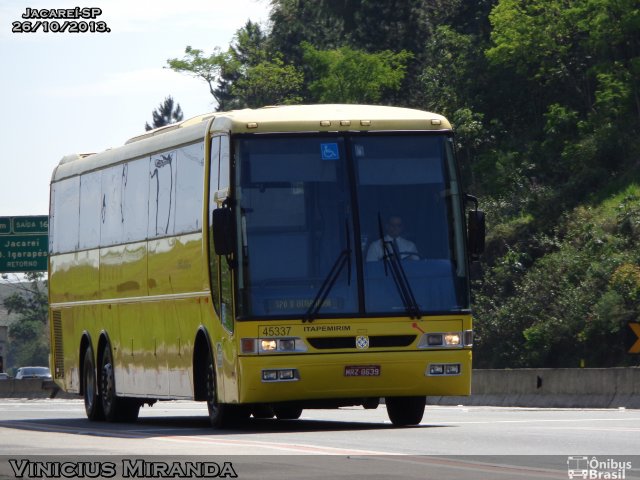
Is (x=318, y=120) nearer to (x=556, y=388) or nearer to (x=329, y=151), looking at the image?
(x=329, y=151)

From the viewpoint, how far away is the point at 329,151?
19906 millimetres

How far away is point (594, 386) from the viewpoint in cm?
2889

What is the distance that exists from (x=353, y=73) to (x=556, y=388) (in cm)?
5803

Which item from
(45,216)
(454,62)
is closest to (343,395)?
(45,216)

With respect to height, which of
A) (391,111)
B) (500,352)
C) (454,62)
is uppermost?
(454,62)

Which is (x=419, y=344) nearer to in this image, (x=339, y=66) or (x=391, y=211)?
(x=391, y=211)

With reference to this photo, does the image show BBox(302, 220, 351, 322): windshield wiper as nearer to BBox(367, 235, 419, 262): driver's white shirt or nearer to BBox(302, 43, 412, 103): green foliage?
BBox(367, 235, 419, 262): driver's white shirt

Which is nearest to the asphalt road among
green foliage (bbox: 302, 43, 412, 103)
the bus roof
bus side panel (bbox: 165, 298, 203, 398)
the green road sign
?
bus side panel (bbox: 165, 298, 203, 398)

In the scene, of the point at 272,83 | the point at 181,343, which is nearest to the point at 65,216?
the point at 181,343

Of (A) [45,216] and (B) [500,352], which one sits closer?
(A) [45,216]

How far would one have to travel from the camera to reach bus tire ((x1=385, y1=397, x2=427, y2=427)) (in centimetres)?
2091

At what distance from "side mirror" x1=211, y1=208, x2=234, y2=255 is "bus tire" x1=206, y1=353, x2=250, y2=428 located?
1820 mm

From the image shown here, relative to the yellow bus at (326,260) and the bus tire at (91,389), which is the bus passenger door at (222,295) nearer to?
the yellow bus at (326,260)

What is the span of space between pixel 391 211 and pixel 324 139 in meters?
1.13
